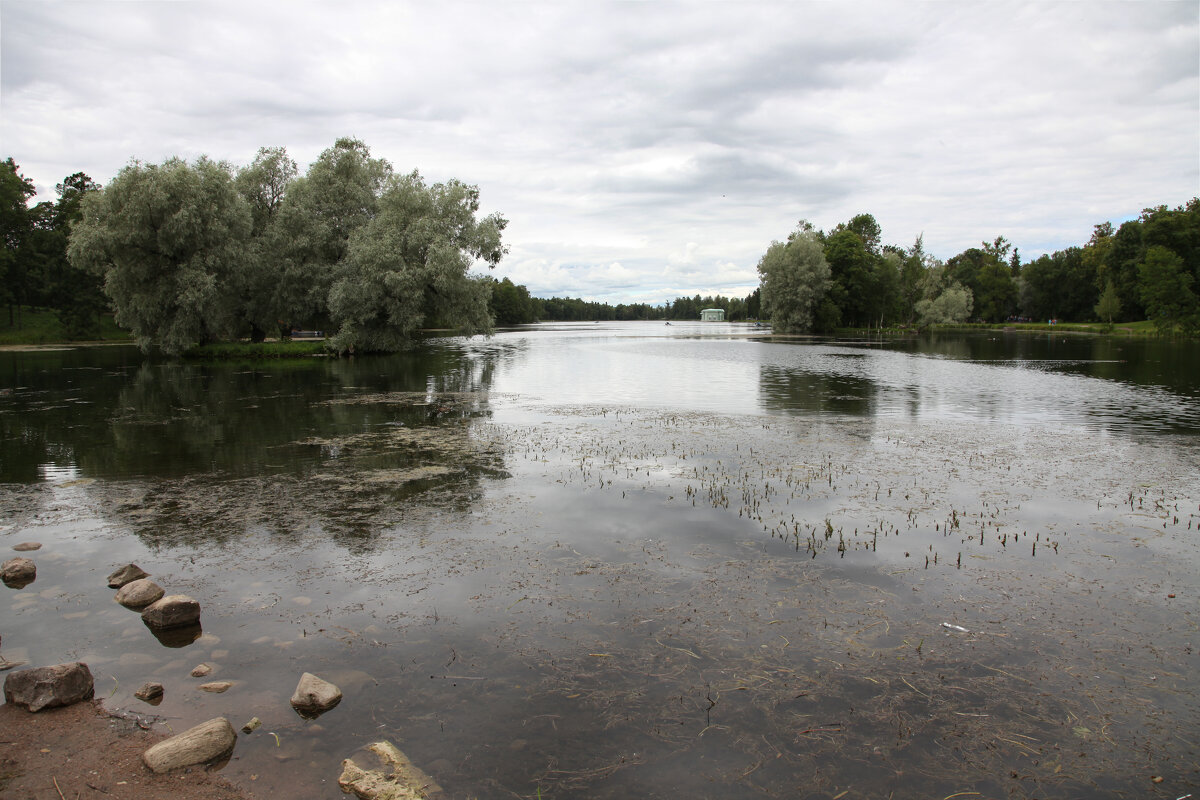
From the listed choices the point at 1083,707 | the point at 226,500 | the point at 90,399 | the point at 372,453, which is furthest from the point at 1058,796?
the point at 90,399

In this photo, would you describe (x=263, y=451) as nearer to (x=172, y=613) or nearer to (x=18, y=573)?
(x=18, y=573)

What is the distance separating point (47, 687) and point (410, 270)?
4902 centimetres

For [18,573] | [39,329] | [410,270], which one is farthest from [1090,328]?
[39,329]

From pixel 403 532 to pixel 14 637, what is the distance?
16.2ft

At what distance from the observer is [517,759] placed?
217 inches

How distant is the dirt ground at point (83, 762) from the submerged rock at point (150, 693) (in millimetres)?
294

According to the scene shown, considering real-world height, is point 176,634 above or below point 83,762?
above

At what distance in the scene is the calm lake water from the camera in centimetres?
562

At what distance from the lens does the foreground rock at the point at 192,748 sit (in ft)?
17.4

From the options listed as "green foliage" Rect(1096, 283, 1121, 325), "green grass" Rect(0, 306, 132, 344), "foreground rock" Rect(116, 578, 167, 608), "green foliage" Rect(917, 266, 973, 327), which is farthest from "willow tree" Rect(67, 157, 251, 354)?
"green foliage" Rect(917, 266, 973, 327)

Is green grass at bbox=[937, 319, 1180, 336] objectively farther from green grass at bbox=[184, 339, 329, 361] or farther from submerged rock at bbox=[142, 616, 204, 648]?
submerged rock at bbox=[142, 616, 204, 648]

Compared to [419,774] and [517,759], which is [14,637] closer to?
[419,774]

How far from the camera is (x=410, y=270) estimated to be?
52250 millimetres

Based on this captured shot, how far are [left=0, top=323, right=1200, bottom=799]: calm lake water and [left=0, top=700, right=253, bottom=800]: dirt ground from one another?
29 centimetres
